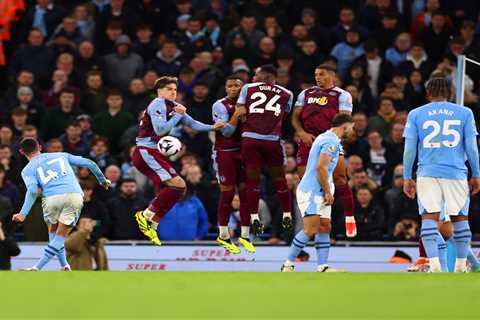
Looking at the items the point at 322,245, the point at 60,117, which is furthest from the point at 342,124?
the point at 60,117

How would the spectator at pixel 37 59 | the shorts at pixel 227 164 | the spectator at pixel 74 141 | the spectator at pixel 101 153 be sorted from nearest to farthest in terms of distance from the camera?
the shorts at pixel 227 164 < the spectator at pixel 101 153 < the spectator at pixel 74 141 < the spectator at pixel 37 59

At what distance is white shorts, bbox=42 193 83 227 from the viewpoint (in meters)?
19.1

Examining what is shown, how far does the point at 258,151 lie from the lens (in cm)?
1967

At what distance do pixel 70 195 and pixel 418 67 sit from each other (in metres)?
9.14

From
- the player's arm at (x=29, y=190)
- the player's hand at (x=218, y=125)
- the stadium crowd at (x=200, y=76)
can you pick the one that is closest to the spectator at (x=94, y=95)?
the stadium crowd at (x=200, y=76)

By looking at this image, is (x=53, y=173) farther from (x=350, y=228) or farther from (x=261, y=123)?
(x=350, y=228)

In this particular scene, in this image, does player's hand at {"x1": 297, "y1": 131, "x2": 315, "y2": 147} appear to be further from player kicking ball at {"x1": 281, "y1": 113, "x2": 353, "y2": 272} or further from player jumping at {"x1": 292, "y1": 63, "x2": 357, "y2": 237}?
player kicking ball at {"x1": 281, "y1": 113, "x2": 353, "y2": 272}

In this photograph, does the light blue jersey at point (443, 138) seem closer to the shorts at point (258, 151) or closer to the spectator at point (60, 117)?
the shorts at point (258, 151)

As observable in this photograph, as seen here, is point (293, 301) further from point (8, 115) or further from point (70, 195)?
point (8, 115)

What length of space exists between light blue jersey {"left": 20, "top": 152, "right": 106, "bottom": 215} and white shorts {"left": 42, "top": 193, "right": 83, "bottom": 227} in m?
0.06

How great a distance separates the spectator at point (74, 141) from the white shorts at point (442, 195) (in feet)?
29.2

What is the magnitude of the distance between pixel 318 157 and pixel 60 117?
29.8 ft

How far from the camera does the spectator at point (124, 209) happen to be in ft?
76.6

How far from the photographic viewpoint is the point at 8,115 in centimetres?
2652
